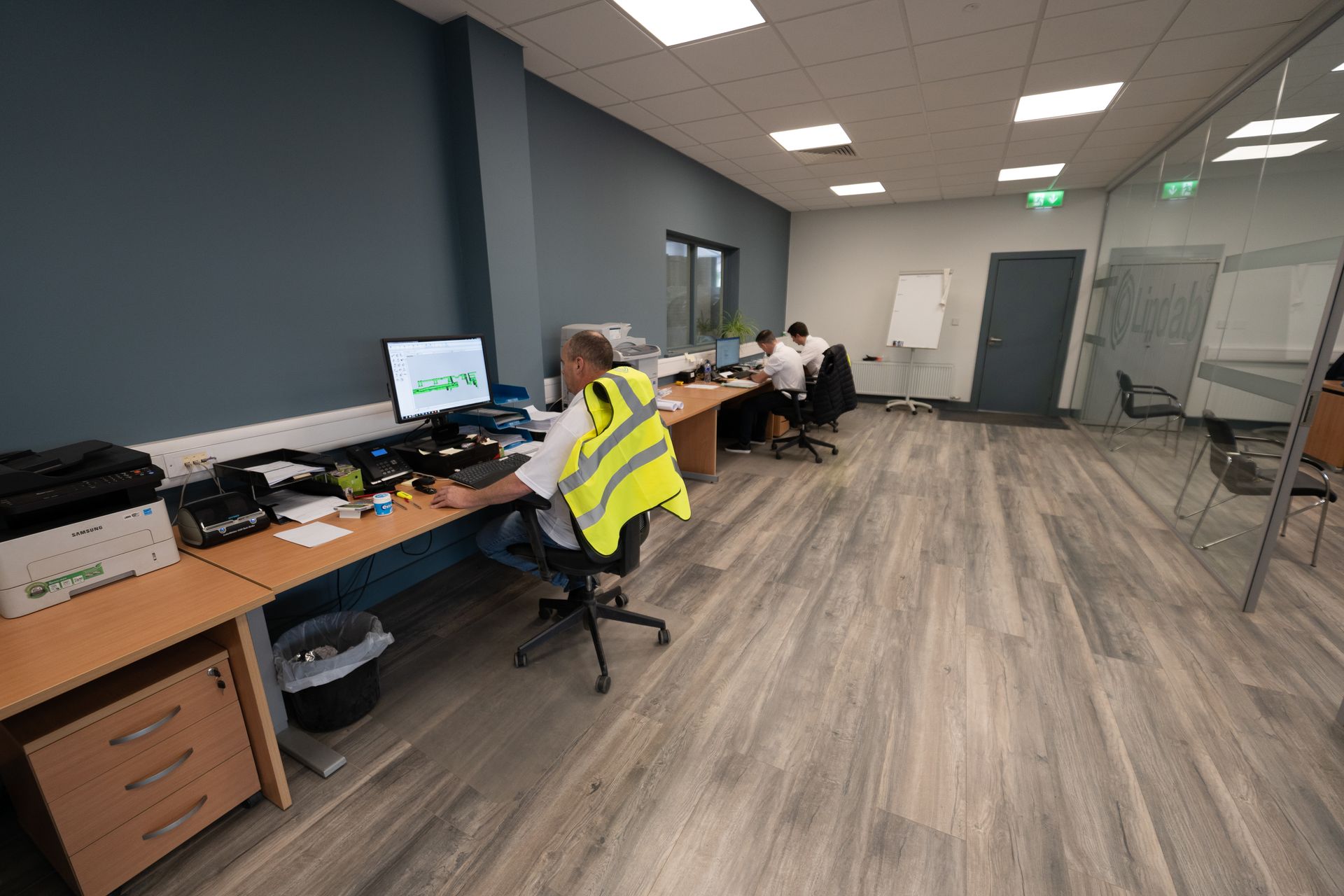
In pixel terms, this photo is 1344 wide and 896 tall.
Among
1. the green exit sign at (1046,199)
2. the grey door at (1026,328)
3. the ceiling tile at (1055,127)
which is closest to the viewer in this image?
the ceiling tile at (1055,127)

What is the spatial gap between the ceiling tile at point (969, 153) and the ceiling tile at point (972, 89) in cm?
112

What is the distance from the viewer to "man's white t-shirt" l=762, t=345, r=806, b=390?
15.2 ft

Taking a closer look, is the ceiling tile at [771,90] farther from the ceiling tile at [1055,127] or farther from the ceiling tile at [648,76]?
the ceiling tile at [1055,127]

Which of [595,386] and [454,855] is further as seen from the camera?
[595,386]

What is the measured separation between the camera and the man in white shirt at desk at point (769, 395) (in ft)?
15.3

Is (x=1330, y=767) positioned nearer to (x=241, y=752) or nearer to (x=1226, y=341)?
(x=1226, y=341)

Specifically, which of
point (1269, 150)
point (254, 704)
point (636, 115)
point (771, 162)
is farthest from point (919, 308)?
point (254, 704)

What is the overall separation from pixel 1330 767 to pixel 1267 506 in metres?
1.22

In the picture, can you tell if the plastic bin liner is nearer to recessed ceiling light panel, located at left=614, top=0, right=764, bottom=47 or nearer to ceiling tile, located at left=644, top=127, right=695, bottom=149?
recessed ceiling light panel, located at left=614, top=0, right=764, bottom=47

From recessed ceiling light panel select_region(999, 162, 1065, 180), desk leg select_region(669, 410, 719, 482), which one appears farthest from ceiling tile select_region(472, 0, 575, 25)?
recessed ceiling light panel select_region(999, 162, 1065, 180)

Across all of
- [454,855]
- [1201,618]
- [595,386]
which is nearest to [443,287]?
[595,386]

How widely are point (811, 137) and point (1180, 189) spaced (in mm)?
2559

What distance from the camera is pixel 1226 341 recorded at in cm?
282

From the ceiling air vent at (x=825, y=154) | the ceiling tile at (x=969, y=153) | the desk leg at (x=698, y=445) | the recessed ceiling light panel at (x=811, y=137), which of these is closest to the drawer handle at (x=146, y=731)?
the desk leg at (x=698, y=445)
